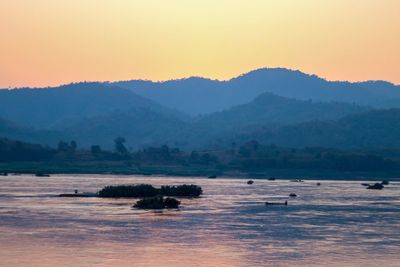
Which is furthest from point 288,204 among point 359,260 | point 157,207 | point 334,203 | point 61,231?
point 359,260

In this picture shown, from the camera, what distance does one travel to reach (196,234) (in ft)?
240

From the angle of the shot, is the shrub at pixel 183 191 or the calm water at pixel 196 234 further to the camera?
the shrub at pixel 183 191

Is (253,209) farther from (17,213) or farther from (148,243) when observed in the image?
(148,243)

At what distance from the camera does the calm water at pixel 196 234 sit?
192 feet

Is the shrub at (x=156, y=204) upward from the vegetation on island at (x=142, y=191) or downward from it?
downward

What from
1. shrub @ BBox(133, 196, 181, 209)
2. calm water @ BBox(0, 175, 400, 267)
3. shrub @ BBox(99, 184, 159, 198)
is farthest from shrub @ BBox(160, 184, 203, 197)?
shrub @ BBox(133, 196, 181, 209)

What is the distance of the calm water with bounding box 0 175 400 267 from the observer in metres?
58.5

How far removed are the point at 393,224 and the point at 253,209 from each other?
2117 cm

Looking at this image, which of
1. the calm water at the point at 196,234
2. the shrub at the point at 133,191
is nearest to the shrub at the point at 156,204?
the calm water at the point at 196,234

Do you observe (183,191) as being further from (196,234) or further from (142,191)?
(196,234)

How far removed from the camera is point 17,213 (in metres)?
87.4

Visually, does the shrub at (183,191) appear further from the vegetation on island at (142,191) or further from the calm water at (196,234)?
the calm water at (196,234)

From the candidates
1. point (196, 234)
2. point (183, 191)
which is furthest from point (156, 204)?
point (196, 234)

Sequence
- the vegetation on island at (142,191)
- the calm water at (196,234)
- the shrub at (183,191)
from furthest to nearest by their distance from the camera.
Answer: the shrub at (183,191) < the vegetation on island at (142,191) < the calm water at (196,234)
